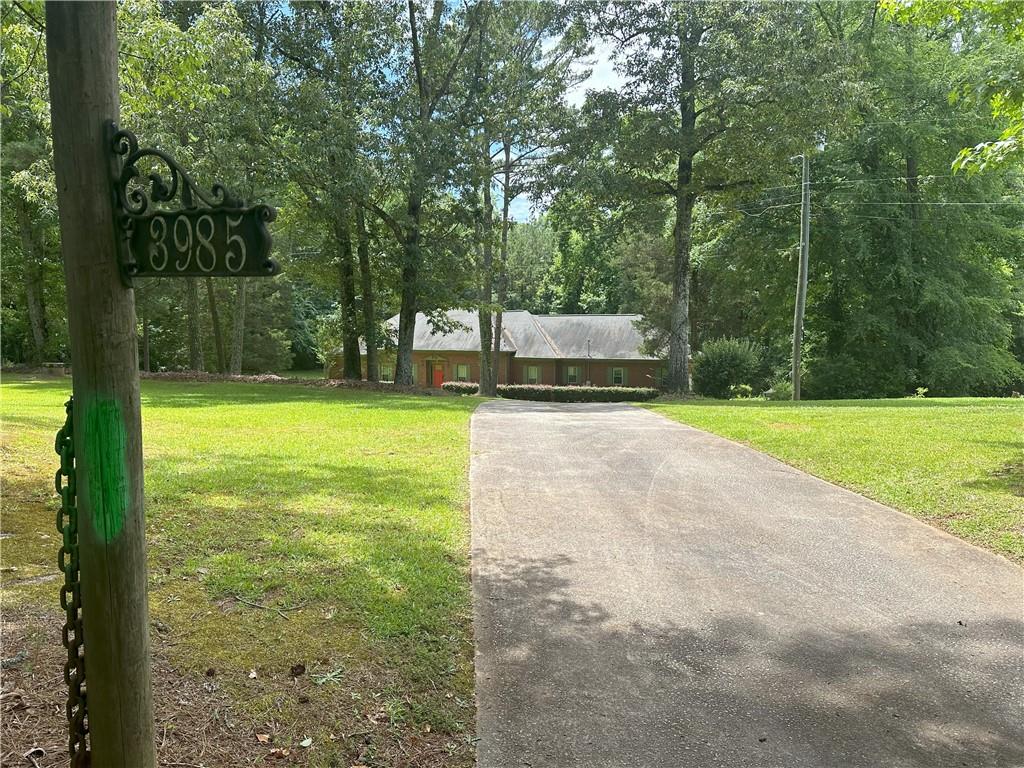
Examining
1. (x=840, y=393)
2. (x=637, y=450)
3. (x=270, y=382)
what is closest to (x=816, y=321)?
(x=840, y=393)

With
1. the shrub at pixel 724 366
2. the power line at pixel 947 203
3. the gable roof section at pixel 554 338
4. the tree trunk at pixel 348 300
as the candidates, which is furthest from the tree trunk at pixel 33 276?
the power line at pixel 947 203

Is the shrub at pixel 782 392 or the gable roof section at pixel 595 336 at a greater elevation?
the gable roof section at pixel 595 336

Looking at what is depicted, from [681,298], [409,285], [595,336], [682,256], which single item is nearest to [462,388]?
[595,336]

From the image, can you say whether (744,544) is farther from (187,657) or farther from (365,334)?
(365,334)

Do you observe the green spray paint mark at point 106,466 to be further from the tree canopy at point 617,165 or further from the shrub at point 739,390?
the shrub at point 739,390

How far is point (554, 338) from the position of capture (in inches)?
1758

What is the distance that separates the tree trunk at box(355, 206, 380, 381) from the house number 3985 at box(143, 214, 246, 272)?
22.9m

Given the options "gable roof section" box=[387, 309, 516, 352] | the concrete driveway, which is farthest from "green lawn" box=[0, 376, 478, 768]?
"gable roof section" box=[387, 309, 516, 352]

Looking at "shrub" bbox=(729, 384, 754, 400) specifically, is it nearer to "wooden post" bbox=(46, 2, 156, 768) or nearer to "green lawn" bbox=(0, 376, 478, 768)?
"green lawn" bbox=(0, 376, 478, 768)

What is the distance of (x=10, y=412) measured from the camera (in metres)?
12.6

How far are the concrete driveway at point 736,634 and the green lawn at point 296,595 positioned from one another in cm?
28

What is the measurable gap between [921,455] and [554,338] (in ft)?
117

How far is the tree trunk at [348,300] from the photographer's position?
25.5 metres

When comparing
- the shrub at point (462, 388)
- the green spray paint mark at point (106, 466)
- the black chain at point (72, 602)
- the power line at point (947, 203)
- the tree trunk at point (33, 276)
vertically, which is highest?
the power line at point (947, 203)
